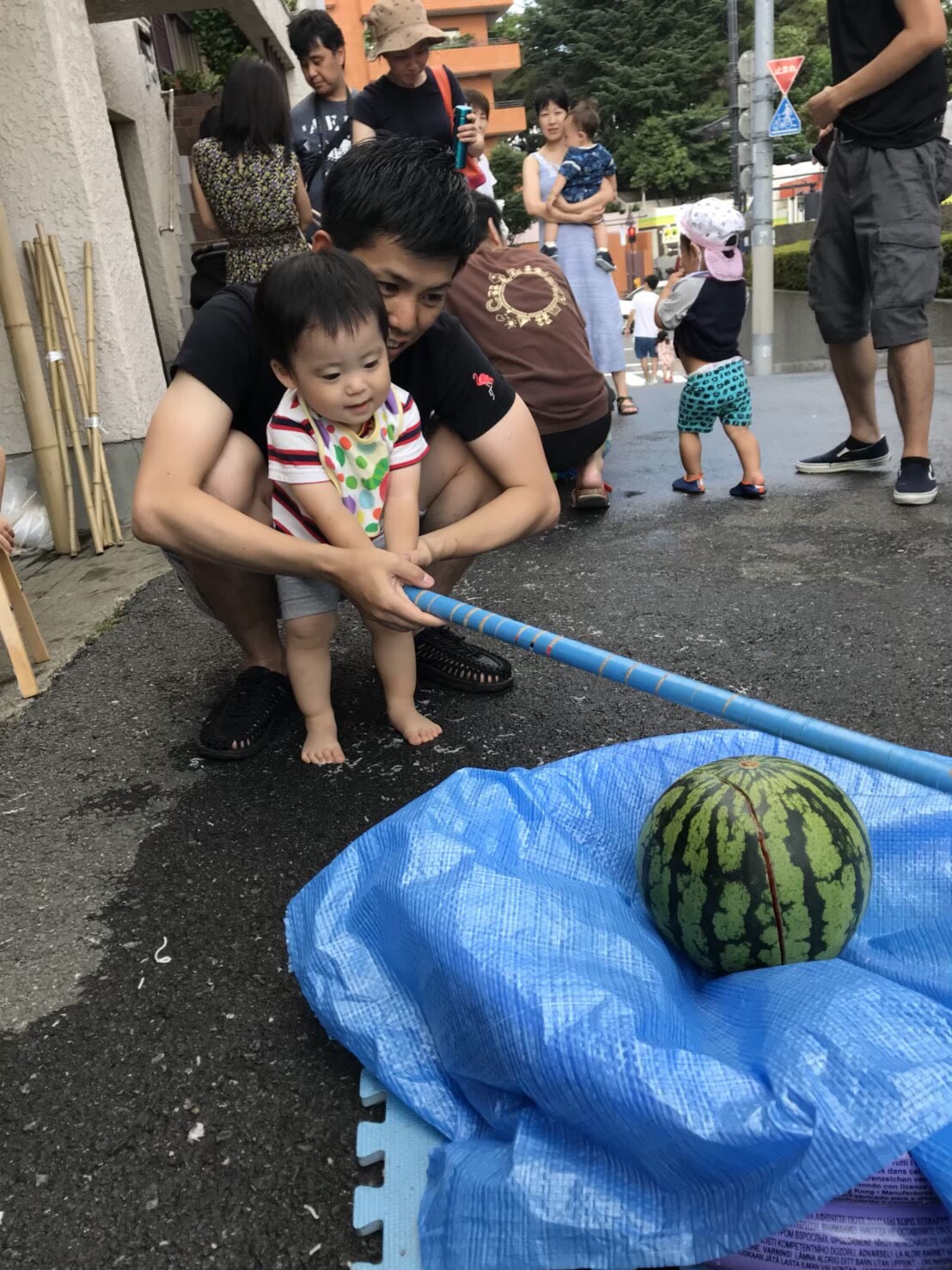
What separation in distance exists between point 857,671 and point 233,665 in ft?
5.94

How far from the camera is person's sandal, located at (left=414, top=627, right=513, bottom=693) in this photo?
2.74m

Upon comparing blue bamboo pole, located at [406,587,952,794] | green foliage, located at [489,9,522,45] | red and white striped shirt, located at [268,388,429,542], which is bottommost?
blue bamboo pole, located at [406,587,952,794]

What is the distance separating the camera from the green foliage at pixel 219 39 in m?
11.1

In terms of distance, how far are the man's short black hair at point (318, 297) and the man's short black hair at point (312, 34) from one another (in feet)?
10.2

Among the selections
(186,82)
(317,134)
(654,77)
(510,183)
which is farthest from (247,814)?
(654,77)

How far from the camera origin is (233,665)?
10.2ft

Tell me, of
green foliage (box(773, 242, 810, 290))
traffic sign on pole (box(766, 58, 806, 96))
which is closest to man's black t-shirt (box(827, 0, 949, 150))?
Answer: traffic sign on pole (box(766, 58, 806, 96))

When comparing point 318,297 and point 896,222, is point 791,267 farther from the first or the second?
point 318,297

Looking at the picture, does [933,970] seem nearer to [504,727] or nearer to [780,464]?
[504,727]

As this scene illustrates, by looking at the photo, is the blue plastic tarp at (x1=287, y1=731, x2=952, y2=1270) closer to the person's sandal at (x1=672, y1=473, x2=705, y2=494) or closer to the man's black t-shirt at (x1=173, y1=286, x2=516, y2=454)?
the man's black t-shirt at (x1=173, y1=286, x2=516, y2=454)

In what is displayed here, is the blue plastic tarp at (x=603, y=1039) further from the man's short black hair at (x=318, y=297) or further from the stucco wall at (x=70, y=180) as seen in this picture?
the stucco wall at (x=70, y=180)

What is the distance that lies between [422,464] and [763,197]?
1056 cm

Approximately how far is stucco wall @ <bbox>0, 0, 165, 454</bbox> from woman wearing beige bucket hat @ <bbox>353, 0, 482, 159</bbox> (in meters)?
1.29

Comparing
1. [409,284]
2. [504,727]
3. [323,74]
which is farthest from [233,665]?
[323,74]
